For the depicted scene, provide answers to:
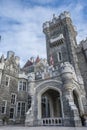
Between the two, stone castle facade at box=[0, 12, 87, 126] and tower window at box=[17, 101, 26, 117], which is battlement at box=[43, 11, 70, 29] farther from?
tower window at box=[17, 101, 26, 117]

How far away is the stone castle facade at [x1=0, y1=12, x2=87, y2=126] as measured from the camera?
14120 mm

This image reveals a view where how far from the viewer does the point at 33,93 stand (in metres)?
16.4

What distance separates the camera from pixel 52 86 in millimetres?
15609

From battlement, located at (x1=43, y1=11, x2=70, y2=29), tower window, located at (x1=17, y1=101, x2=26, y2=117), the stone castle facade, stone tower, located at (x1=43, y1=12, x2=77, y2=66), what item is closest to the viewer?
the stone castle facade

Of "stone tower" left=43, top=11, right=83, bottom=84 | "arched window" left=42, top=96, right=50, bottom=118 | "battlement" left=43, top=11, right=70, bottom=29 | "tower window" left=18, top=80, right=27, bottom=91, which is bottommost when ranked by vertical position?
"arched window" left=42, top=96, right=50, bottom=118

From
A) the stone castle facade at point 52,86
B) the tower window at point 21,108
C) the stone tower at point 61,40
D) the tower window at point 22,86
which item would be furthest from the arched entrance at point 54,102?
the stone tower at point 61,40

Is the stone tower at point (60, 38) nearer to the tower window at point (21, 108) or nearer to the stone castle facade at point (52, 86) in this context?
the stone castle facade at point (52, 86)

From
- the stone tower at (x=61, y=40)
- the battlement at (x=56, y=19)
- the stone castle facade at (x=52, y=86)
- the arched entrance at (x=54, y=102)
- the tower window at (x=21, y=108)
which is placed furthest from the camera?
the battlement at (x=56, y=19)

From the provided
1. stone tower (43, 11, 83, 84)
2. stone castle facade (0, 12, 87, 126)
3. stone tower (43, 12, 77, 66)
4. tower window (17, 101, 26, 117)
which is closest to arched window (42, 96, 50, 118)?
stone castle facade (0, 12, 87, 126)

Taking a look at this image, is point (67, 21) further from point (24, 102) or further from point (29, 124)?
point (29, 124)

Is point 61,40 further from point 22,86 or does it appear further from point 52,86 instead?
point 52,86

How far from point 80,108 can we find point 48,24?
19.9 m

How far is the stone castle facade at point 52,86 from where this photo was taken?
14.1 m

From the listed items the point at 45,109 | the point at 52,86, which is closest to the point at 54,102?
the point at 45,109
